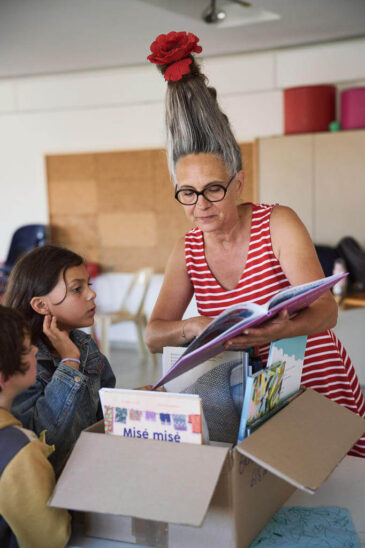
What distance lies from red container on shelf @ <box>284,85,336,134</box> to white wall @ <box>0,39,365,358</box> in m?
0.26

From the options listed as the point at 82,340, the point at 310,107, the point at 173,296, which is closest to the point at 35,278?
the point at 82,340

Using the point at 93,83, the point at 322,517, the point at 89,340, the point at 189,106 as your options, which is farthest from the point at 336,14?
the point at 322,517

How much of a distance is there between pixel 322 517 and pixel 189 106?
0.99 m

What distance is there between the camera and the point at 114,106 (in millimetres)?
6445

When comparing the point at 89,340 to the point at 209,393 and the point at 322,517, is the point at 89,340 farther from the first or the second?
the point at 322,517

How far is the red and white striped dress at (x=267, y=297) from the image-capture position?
1.50 metres

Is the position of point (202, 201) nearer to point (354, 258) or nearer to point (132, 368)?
point (354, 258)

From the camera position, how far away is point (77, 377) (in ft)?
4.23

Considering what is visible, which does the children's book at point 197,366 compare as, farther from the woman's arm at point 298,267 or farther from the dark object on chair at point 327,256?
the dark object on chair at point 327,256

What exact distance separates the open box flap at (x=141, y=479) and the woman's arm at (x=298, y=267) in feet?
0.82

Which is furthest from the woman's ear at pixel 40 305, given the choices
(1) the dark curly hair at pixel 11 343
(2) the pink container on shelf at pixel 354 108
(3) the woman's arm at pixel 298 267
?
(2) the pink container on shelf at pixel 354 108

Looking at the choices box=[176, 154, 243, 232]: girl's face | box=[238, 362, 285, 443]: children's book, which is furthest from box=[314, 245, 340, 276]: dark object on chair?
box=[238, 362, 285, 443]: children's book

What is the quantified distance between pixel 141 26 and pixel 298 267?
13.0 feet

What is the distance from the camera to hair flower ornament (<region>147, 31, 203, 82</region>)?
142 centimetres
